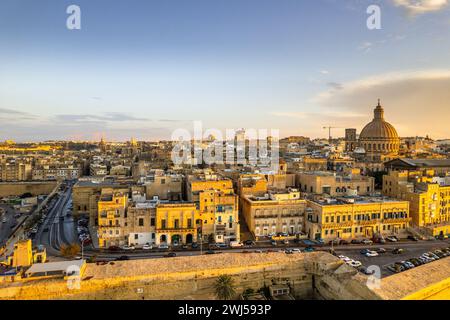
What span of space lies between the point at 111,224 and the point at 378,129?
59.2 m

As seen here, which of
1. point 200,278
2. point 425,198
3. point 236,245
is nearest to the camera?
point 200,278

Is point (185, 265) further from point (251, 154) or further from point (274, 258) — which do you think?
point (251, 154)

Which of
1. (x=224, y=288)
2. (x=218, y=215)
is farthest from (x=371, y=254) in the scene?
(x=224, y=288)

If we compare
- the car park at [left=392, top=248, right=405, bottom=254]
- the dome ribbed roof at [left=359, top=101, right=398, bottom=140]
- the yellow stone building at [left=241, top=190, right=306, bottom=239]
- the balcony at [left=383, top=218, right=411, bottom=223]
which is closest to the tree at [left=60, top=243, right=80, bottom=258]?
the yellow stone building at [left=241, top=190, right=306, bottom=239]

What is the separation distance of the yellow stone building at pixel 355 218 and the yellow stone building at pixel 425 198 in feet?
5.17

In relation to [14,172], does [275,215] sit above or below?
below

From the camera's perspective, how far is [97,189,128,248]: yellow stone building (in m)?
32.3

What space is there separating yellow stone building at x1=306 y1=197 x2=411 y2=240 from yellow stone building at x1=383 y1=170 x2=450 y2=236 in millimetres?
1577

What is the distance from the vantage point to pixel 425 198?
3778 cm

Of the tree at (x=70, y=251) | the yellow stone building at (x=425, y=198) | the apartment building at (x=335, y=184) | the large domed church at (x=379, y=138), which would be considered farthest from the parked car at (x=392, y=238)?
Result: the large domed church at (x=379, y=138)

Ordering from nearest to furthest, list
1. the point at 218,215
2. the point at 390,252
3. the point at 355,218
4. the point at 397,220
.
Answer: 1. the point at 390,252
2. the point at 218,215
3. the point at 355,218
4. the point at 397,220

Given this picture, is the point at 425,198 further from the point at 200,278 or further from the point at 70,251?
the point at 70,251

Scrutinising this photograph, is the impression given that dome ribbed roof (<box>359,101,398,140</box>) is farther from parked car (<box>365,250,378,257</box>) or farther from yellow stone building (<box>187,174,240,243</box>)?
yellow stone building (<box>187,174,240,243</box>)

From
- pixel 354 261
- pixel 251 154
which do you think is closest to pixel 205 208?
pixel 354 261
